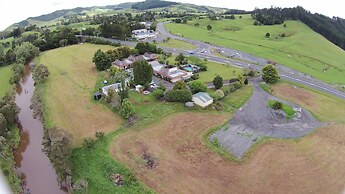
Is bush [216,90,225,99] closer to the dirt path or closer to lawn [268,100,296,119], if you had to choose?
the dirt path

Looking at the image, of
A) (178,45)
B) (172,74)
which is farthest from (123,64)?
(178,45)

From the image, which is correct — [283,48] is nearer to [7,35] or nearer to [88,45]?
[88,45]

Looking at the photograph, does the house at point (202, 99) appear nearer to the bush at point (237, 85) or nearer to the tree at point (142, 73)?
the bush at point (237, 85)

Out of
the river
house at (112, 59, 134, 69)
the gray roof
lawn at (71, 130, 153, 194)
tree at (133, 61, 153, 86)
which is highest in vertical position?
tree at (133, 61, 153, 86)

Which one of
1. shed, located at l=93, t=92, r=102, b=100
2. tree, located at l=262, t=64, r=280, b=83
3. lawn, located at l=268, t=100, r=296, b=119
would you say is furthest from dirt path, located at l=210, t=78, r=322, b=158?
shed, located at l=93, t=92, r=102, b=100

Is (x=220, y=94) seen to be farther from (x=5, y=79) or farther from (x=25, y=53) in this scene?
(x=25, y=53)

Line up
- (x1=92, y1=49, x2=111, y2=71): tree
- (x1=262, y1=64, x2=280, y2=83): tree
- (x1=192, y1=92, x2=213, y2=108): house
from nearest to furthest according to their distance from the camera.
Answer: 1. (x1=192, y1=92, x2=213, y2=108): house
2. (x1=262, y1=64, x2=280, y2=83): tree
3. (x1=92, y1=49, x2=111, y2=71): tree
